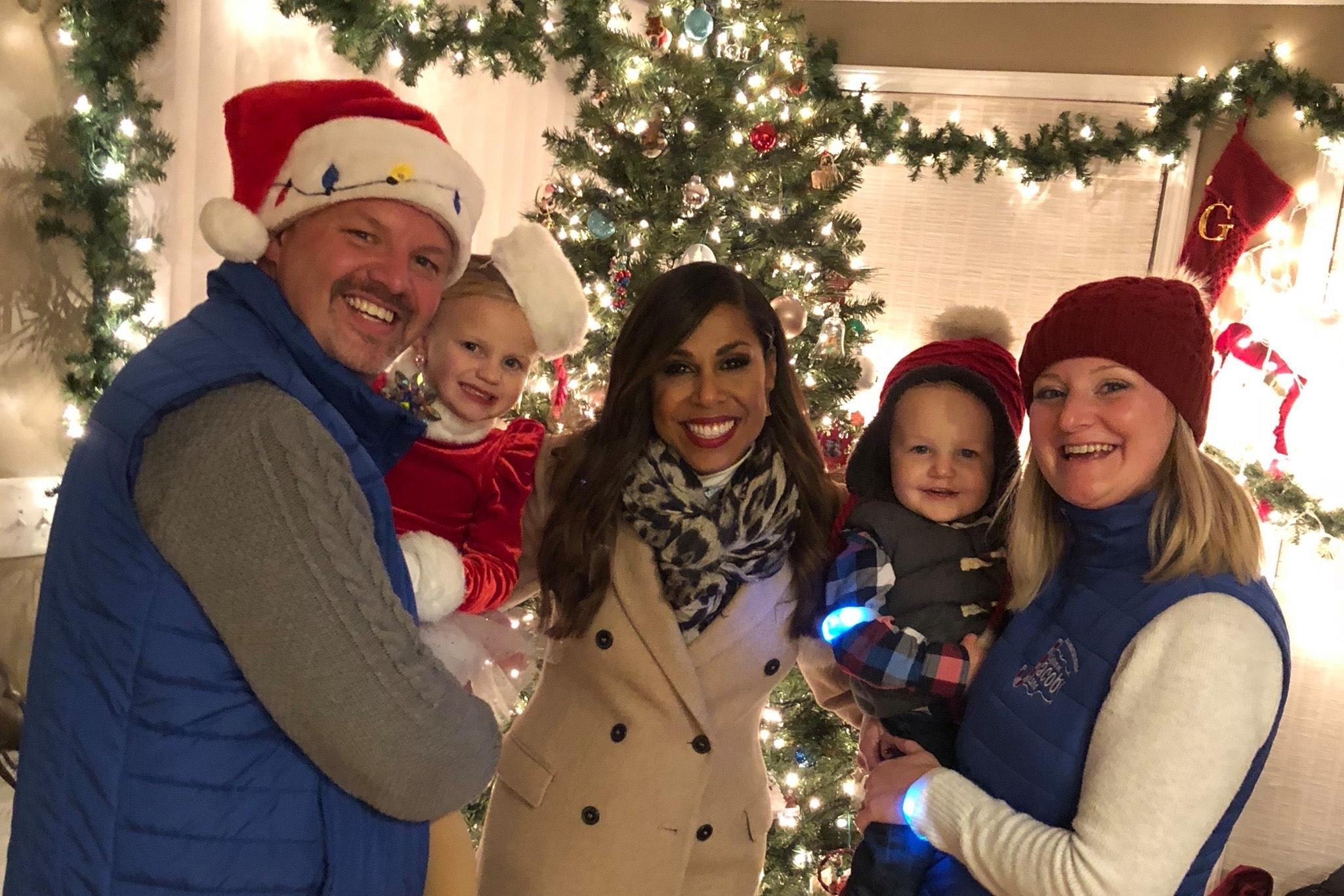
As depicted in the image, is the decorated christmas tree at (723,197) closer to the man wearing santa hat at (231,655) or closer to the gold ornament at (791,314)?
the gold ornament at (791,314)

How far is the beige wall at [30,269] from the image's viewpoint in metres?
2.91

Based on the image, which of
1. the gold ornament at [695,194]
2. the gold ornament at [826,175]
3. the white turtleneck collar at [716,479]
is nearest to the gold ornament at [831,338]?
the gold ornament at [826,175]

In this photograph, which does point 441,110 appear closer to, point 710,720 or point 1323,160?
point 710,720

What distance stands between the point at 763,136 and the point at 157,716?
2.29 meters

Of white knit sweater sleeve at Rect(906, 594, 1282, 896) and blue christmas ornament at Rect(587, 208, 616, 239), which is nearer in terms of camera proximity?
white knit sweater sleeve at Rect(906, 594, 1282, 896)

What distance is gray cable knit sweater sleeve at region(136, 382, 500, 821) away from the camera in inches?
41.5

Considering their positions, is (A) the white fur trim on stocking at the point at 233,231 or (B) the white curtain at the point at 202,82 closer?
(A) the white fur trim on stocking at the point at 233,231

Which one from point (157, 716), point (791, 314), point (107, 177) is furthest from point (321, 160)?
point (107, 177)

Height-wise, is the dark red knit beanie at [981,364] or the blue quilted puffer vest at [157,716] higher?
the dark red knit beanie at [981,364]

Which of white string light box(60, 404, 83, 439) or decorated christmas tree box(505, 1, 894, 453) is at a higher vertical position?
Answer: decorated christmas tree box(505, 1, 894, 453)

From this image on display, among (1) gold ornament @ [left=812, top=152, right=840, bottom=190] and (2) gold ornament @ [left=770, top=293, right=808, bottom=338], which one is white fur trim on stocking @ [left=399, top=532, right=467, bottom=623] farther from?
(1) gold ornament @ [left=812, top=152, right=840, bottom=190]

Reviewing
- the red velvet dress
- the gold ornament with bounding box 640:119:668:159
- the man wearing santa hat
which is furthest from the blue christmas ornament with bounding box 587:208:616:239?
the man wearing santa hat

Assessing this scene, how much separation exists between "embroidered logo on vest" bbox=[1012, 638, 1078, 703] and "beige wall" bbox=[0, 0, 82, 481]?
3142 millimetres

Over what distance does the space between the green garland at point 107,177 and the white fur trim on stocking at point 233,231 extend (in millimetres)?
2086
